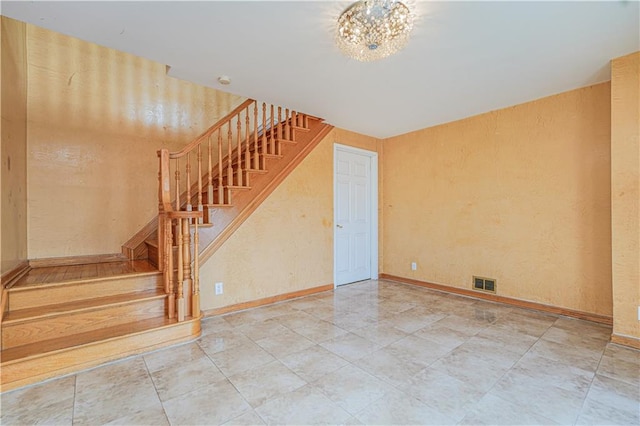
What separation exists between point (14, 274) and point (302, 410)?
2688mm

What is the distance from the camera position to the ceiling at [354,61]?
1771 millimetres

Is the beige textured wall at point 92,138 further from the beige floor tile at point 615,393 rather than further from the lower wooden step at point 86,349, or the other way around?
the beige floor tile at point 615,393

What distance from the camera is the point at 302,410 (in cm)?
157

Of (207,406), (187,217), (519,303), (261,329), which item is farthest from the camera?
(519,303)

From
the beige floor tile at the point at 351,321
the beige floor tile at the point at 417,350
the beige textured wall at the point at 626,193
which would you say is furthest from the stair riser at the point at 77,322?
the beige textured wall at the point at 626,193

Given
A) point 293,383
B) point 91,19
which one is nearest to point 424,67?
point 91,19

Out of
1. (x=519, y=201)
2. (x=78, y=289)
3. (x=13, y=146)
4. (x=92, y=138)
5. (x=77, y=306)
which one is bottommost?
(x=77, y=306)

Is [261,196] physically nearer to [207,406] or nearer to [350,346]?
[350,346]

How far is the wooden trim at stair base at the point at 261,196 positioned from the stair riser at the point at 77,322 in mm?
643

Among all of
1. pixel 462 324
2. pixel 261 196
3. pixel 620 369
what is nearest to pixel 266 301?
pixel 261 196

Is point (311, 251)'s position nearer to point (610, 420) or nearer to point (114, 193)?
point (114, 193)

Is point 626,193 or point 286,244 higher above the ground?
point 626,193

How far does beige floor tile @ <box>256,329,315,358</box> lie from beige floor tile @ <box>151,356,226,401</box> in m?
0.45

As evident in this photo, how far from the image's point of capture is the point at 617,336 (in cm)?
235
